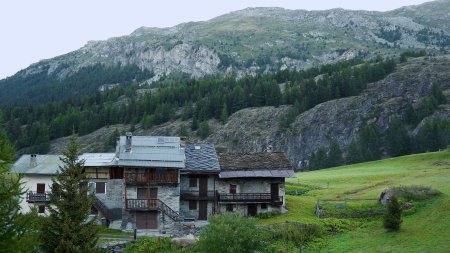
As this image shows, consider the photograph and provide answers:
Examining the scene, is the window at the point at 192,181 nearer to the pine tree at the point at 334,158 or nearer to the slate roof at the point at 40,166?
the slate roof at the point at 40,166

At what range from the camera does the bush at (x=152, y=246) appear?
165ft

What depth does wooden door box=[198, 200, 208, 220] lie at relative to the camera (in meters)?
62.1

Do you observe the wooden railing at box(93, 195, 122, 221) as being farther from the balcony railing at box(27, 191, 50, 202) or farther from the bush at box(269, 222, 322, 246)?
the bush at box(269, 222, 322, 246)

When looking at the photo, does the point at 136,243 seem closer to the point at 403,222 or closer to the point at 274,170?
the point at 274,170

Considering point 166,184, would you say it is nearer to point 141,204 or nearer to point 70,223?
point 141,204

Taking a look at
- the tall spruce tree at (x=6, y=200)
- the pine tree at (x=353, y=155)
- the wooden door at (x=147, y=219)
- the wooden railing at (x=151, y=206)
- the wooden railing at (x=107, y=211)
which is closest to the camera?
the tall spruce tree at (x=6, y=200)

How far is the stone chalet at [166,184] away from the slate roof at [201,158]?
0.41 feet

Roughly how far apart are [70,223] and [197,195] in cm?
2480

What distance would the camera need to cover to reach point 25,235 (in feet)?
87.6

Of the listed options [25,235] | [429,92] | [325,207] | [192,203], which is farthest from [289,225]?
[429,92]

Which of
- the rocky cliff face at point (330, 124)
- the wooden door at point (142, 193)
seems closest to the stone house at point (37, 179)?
the wooden door at point (142, 193)

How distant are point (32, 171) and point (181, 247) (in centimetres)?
2467

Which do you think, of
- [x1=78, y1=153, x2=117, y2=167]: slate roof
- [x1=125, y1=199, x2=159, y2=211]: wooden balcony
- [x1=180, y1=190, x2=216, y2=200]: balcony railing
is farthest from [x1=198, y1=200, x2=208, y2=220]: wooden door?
[x1=78, y1=153, x2=117, y2=167]: slate roof

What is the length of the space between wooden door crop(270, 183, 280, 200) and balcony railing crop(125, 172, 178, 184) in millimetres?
12163
